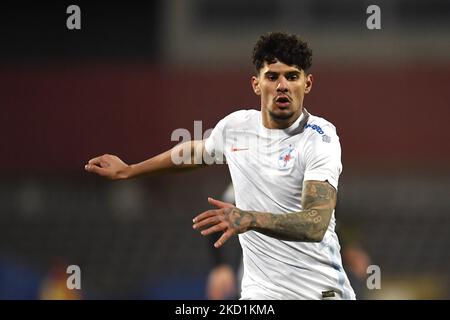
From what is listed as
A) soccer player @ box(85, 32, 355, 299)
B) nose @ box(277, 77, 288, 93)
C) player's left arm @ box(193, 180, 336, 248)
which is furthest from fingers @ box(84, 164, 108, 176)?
player's left arm @ box(193, 180, 336, 248)

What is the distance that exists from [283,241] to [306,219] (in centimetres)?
75

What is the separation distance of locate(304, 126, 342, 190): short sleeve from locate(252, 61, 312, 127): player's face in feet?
0.73

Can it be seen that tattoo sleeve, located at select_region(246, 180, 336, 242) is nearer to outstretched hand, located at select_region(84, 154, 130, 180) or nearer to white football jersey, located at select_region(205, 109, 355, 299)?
white football jersey, located at select_region(205, 109, 355, 299)

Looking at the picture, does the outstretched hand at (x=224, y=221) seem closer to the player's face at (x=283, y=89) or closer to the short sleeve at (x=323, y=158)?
the short sleeve at (x=323, y=158)

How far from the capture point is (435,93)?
57.5ft

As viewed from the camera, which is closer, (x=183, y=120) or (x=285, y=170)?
(x=285, y=170)

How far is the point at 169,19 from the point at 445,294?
7478 mm

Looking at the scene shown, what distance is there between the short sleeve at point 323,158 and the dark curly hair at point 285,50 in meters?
0.43

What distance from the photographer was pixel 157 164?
683 centimetres

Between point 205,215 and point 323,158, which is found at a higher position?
point 323,158

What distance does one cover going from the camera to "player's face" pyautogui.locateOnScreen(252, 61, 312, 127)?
6117 millimetres

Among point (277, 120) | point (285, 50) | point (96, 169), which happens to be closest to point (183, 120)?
point (96, 169)

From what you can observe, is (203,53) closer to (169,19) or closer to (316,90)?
(169,19)

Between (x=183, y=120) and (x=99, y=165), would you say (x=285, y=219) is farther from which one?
(x=183, y=120)
